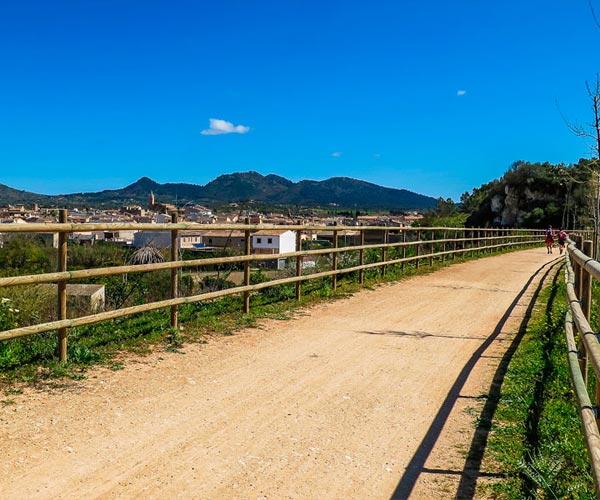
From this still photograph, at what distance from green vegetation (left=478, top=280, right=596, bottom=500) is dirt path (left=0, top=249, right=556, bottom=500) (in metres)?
0.27

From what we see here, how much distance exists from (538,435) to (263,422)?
2.03m

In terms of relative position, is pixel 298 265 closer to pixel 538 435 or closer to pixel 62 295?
pixel 62 295

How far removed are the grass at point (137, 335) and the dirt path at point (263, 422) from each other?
307 mm

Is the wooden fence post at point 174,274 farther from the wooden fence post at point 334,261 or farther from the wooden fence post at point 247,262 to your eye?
the wooden fence post at point 334,261

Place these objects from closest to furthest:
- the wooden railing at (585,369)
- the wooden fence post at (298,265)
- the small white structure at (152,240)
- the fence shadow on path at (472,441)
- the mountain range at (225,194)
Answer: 1. the wooden railing at (585,369)
2. the fence shadow on path at (472,441)
3. the small white structure at (152,240)
4. the wooden fence post at (298,265)
5. the mountain range at (225,194)

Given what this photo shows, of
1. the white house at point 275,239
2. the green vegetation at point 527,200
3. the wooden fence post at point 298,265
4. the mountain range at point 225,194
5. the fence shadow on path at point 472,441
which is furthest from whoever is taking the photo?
the mountain range at point 225,194

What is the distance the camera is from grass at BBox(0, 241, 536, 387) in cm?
538

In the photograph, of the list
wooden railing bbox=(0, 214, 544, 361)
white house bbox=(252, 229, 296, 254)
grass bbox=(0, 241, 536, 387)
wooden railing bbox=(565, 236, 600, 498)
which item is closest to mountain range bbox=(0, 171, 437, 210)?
white house bbox=(252, 229, 296, 254)

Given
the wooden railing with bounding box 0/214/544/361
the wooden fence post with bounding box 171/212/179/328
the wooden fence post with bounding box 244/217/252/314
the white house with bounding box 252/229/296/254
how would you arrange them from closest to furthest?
the wooden railing with bounding box 0/214/544/361, the wooden fence post with bounding box 171/212/179/328, the wooden fence post with bounding box 244/217/252/314, the white house with bounding box 252/229/296/254

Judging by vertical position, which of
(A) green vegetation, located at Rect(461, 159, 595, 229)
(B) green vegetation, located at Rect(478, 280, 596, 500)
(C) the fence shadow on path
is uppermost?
(A) green vegetation, located at Rect(461, 159, 595, 229)

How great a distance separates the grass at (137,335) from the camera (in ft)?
17.6

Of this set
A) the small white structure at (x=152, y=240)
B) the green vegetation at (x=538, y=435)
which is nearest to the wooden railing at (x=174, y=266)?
the small white structure at (x=152, y=240)

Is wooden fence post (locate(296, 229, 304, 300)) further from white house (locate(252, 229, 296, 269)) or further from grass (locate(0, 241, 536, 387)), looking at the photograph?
white house (locate(252, 229, 296, 269))

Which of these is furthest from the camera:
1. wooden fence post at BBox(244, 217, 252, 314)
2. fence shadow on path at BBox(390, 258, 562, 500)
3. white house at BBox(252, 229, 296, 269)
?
white house at BBox(252, 229, 296, 269)
